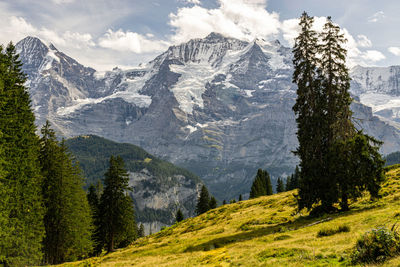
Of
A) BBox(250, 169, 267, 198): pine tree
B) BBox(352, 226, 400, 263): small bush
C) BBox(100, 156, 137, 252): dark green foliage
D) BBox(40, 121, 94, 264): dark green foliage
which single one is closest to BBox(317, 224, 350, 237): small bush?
BBox(352, 226, 400, 263): small bush

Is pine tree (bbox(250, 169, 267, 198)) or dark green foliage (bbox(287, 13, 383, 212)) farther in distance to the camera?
pine tree (bbox(250, 169, 267, 198))

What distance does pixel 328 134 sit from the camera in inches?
1164

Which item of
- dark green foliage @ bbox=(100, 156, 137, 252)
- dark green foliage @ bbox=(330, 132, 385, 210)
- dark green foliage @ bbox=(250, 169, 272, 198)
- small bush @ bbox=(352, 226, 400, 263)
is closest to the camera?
small bush @ bbox=(352, 226, 400, 263)

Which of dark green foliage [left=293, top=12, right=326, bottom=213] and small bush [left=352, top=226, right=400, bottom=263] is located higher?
dark green foliage [left=293, top=12, right=326, bottom=213]

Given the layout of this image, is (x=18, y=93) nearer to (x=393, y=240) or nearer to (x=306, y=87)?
(x=306, y=87)

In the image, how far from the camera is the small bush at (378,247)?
Answer: 10.4 m

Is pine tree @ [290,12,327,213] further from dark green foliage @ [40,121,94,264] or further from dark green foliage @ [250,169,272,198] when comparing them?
dark green foliage @ [250,169,272,198]

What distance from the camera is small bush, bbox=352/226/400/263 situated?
1043cm

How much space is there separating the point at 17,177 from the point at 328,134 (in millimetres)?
32239

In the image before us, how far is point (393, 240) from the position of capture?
34.9 ft

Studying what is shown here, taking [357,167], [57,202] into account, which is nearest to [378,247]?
[357,167]

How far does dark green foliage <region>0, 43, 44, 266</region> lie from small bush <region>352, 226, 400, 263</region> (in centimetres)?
2880

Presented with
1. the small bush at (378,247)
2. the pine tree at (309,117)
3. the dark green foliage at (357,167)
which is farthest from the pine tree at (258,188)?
the small bush at (378,247)

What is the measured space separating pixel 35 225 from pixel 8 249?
4.75 meters
